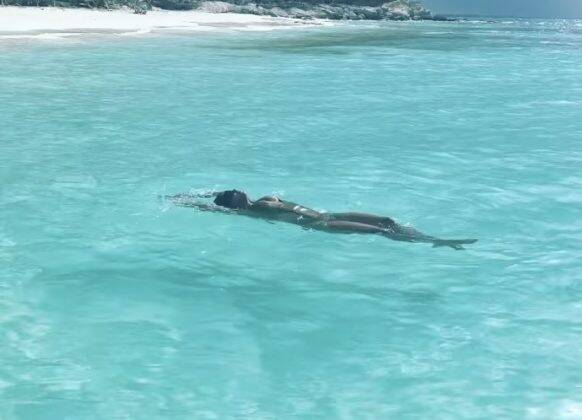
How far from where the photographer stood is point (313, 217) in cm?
1181

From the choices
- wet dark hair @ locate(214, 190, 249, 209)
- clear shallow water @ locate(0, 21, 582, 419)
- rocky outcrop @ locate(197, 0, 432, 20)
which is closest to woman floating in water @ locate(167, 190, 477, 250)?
wet dark hair @ locate(214, 190, 249, 209)

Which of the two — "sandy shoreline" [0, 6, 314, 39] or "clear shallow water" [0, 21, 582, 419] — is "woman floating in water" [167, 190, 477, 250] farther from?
"sandy shoreline" [0, 6, 314, 39]

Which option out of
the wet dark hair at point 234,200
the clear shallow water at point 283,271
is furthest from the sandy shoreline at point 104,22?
the wet dark hair at point 234,200

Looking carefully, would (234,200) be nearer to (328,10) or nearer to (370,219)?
(370,219)

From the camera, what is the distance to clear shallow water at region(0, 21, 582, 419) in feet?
23.6

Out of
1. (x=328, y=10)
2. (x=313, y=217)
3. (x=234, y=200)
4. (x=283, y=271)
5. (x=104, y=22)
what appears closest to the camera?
(x=283, y=271)

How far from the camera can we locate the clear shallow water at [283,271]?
719 centimetres

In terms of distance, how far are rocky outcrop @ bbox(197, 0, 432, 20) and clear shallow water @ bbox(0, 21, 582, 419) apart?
2839 inches

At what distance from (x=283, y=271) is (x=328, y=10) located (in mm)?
104502

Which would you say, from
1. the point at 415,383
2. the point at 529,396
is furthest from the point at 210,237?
the point at 529,396

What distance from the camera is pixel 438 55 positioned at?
4878 cm

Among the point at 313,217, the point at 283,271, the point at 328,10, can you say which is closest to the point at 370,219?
the point at 313,217

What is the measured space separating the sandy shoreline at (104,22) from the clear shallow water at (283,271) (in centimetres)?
2997

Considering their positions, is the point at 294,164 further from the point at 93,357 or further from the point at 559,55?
the point at 559,55
